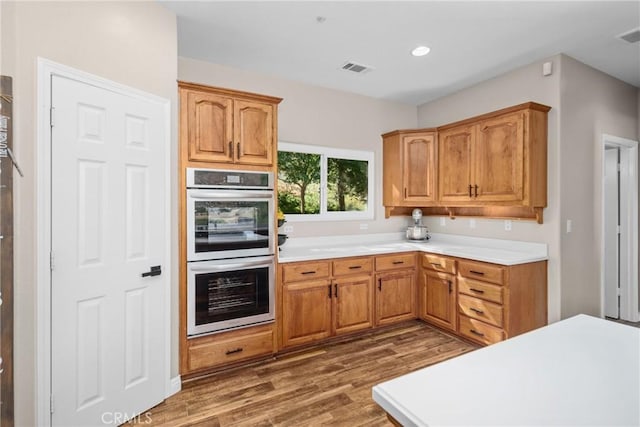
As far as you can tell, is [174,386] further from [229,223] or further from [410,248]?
[410,248]

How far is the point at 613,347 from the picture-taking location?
101cm

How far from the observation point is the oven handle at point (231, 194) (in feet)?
8.33

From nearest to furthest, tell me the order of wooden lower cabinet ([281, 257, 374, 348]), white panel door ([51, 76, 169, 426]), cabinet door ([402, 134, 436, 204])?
white panel door ([51, 76, 169, 426]), wooden lower cabinet ([281, 257, 374, 348]), cabinet door ([402, 134, 436, 204])

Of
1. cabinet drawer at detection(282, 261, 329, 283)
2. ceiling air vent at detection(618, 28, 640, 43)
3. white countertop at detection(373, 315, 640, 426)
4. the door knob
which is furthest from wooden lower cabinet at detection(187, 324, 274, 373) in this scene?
ceiling air vent at detection(618, 28, 640, 43)

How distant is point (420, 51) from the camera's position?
3035mm

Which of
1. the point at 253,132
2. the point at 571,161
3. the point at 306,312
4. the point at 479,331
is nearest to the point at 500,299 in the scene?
the point at 479,331

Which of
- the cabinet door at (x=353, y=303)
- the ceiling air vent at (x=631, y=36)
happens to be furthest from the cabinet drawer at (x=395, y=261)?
the ceiling air vent at (x=631, y=36)

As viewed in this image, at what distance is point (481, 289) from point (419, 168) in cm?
165

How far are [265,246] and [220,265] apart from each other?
0.42 meters

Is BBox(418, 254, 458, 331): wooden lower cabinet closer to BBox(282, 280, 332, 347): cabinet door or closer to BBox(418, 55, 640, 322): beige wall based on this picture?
BBox(418, 55, 640, 322): beige wall

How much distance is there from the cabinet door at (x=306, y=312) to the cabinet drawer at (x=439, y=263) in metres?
1.23

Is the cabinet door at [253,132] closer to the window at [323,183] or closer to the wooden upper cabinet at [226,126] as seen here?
the wooden upper cabinet at [226,126]

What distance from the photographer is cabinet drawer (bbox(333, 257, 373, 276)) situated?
10.7 feet

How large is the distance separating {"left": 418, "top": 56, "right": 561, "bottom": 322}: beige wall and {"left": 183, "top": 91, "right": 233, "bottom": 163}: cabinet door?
9.52 feet
